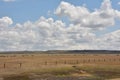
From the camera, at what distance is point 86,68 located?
8119 centimetres

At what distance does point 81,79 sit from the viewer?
60219 millimetres

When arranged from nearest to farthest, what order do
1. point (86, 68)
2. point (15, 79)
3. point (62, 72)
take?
1. point (15, 79)
2. point (62, 72)
3. point (86, 68)

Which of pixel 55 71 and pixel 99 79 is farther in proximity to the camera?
pixel 55 71

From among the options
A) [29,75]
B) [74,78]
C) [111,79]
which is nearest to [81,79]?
[74,78]

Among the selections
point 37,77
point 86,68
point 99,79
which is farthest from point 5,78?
point 86,68

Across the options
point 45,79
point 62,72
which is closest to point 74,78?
point 45,79

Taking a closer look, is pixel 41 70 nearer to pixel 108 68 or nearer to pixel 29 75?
pixel 29 75

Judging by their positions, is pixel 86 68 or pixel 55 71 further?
pixel 86 68

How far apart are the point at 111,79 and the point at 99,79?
7.77ft

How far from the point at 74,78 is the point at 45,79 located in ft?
19.3

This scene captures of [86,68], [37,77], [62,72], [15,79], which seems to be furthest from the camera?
[86,68]

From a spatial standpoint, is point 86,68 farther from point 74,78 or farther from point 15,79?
point 15,79

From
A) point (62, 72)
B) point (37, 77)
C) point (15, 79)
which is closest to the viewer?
point (15, 79)

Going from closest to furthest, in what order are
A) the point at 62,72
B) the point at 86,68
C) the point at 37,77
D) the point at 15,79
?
1. the point at 15,79
2. the point at 37,77
3. the point at 62,72
4. the point at 86,68
